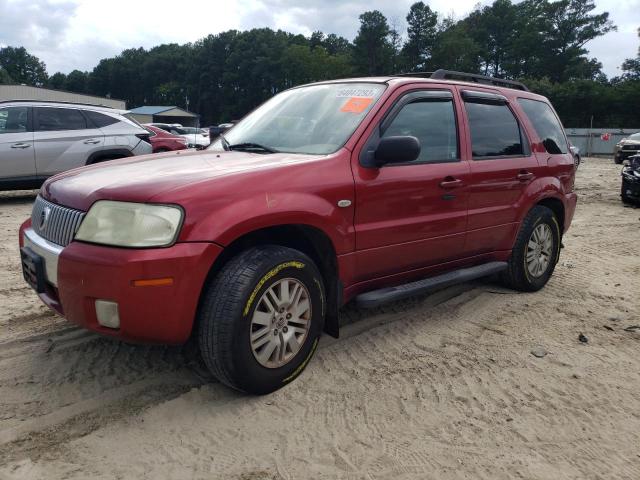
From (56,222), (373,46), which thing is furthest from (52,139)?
(373,46)

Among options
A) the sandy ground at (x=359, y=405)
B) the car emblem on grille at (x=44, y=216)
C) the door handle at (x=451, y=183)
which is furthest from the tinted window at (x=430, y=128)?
the car emblem on grille at (x=44, y=216)

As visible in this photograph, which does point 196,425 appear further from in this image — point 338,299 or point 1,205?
point 1,205

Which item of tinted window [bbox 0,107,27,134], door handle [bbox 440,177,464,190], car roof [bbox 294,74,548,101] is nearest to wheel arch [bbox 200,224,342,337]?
door handle [bbox 440,177,464,190]

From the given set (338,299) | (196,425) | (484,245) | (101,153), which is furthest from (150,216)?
(101,153)

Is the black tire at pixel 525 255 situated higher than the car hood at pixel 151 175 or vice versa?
the car hood at pixel 151 175

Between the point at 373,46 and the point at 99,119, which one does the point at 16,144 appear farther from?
the point at 373,46

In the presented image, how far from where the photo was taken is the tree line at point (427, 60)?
→ 51250 millimetres

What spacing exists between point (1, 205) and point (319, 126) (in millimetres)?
7586

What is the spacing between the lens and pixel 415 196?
3521 millimetres

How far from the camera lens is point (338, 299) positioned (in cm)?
325

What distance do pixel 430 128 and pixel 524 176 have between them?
1.16 m

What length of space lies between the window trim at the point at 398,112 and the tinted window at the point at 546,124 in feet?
3.74

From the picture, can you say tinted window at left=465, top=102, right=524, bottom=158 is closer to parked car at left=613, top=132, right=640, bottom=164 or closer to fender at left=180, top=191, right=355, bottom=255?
fender at left=180, top=191, right=355, bottom=255

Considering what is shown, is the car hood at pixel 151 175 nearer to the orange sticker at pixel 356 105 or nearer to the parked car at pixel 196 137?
the orange sticker at pixel 356 105
